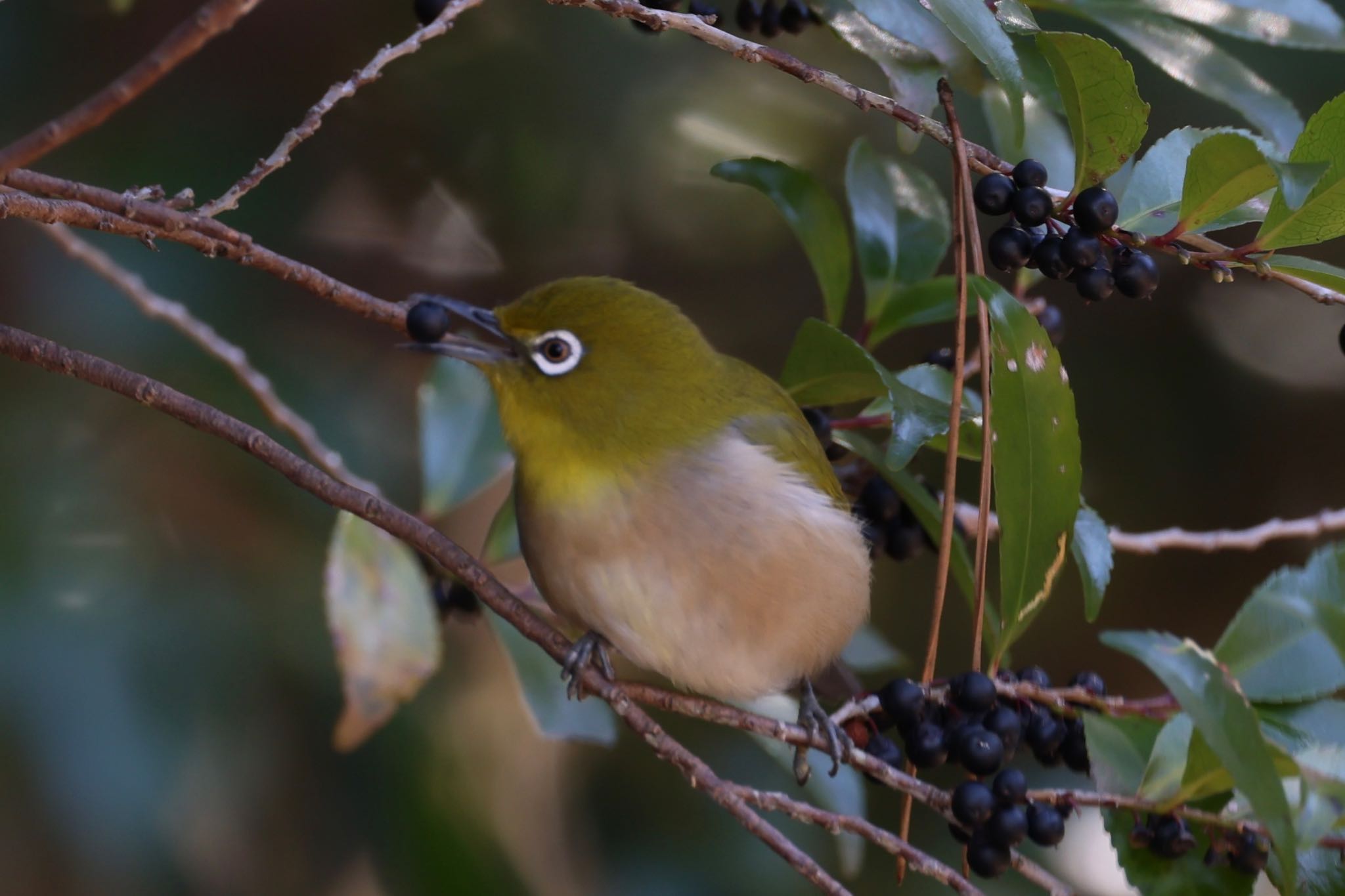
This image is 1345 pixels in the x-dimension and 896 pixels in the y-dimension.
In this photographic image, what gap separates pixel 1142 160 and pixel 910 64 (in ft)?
1.37

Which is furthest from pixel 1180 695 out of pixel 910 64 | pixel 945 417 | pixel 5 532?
pixel 5 532

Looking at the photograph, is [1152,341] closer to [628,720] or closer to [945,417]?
[945,417]

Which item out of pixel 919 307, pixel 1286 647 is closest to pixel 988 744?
pixel 1286 647

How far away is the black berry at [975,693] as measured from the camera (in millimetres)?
2018

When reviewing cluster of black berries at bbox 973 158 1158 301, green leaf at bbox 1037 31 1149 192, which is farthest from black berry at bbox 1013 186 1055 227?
green leaf at bbox 1037 31 1149 192

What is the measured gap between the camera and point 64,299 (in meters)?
3.37

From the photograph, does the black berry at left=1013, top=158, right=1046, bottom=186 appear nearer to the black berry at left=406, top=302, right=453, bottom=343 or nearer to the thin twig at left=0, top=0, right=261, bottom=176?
the black berry at left=406, top=302, right=453, bottom=343

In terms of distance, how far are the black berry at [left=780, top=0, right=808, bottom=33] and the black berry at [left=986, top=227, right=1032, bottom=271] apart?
73 cm

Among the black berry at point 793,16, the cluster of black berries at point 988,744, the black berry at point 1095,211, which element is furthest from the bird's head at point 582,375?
the black berry at point 1095,211

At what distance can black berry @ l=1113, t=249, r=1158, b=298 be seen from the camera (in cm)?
198

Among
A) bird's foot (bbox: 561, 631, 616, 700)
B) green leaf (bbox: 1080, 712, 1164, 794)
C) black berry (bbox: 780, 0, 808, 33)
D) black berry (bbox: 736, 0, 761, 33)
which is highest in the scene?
black berry (bbox: 780, 0, 808, 33)

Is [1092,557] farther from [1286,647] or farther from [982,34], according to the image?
[982,34]

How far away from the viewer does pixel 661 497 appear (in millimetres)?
2473

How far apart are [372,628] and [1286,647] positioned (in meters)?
1.65
